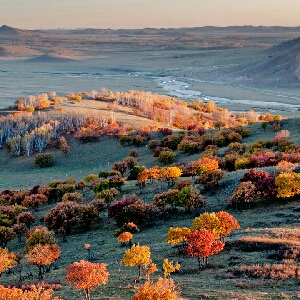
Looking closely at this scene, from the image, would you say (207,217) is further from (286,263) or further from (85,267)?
(85,267)

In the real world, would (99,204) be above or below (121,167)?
above

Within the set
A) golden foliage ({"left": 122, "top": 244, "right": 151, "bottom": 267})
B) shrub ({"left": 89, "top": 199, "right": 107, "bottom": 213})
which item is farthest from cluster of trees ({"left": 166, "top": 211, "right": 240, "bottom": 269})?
shrub ({"left": 89, "top": 199, "right": 107, "bottom": 213})

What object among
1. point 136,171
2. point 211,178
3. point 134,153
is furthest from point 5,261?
point 134,153

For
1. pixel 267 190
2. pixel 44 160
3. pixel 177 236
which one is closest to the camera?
pixel 177 236

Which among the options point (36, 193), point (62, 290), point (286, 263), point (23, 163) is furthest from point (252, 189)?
point (23, 163)

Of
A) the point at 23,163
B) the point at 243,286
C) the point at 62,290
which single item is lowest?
the point at 23,163

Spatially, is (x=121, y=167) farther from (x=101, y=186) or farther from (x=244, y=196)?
(x=244, y=196)

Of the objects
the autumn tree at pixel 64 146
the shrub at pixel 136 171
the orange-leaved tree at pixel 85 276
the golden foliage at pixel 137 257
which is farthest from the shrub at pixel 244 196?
the autumn tree at pixel 64 146
